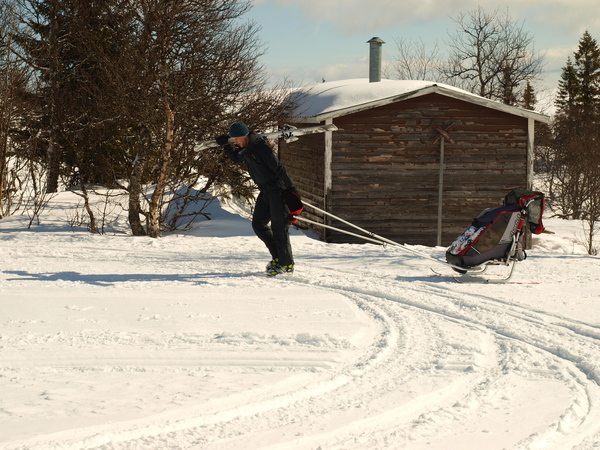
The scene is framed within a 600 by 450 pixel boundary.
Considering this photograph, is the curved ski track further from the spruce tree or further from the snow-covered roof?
the spruce tree

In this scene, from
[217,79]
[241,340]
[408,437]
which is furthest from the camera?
[217,79]

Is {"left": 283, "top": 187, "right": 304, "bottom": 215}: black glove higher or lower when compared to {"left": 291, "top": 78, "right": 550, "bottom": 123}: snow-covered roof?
lower

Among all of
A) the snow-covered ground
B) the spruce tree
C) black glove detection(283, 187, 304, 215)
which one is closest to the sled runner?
black glove detection(283, 187, 304, 215)

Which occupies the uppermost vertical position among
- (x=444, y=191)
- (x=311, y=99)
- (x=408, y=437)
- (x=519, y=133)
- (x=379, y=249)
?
(x=311, y=99)

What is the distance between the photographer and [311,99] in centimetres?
1770

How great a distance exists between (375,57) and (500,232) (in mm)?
12614

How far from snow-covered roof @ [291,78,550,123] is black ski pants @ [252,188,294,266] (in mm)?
7097

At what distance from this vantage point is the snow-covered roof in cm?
1455

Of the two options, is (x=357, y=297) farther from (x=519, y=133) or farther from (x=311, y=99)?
(x=311, y=99)

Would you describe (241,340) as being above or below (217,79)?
below

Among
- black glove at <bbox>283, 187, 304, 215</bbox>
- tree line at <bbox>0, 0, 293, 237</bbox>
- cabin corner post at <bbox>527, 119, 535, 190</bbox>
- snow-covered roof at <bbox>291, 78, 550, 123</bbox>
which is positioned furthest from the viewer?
cabin corner post at <bbox>527, 119, 535, 190</bbox>

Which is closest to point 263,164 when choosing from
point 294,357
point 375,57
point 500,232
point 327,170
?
point 500,232

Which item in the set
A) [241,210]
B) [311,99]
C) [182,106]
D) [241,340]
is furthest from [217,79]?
[241,340]

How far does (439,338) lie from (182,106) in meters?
8.43
